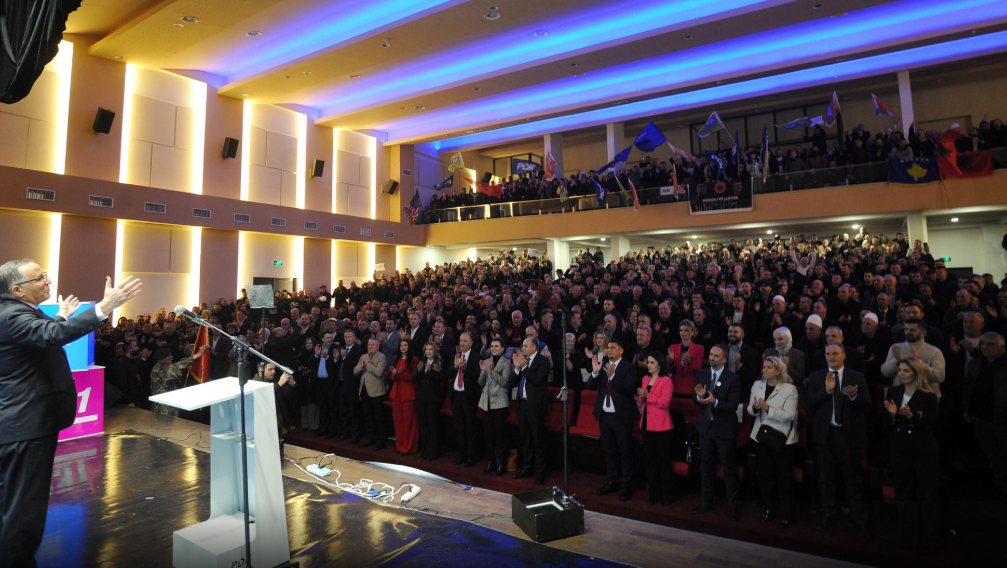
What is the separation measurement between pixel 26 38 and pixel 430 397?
4.79 m

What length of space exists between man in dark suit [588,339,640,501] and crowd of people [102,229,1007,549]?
0.05 feet

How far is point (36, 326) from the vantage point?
2547 mm

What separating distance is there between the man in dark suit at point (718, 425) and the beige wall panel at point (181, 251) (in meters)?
14.0

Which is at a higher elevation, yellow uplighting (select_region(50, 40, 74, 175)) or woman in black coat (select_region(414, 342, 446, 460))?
yellow uplighting (select_region(50, 40, 74, 175))

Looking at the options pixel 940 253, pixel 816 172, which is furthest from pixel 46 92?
pixel 940 253

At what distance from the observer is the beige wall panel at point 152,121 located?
12836 mm

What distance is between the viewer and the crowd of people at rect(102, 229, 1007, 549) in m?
3.94

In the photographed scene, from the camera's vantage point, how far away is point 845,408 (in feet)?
13.3

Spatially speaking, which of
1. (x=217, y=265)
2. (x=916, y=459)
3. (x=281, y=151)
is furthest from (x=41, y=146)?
(x=916, y=459)

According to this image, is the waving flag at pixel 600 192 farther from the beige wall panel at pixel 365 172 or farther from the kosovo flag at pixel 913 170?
the beige wall panel at pixel 365 172

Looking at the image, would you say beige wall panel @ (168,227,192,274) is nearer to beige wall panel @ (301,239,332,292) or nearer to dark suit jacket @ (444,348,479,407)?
beige wall panel @ (301,239,332,292)

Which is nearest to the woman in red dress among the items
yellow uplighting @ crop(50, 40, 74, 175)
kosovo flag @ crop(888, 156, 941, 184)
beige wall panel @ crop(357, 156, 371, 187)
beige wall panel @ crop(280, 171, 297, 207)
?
yellow uplighting @ crop(50, 40, 74, 175)

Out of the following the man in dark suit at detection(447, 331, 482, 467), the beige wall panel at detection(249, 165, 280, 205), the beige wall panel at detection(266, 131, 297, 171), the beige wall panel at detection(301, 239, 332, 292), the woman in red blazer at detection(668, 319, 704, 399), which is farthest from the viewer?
the beige wall panel at detection(301, 239, 332, 292)

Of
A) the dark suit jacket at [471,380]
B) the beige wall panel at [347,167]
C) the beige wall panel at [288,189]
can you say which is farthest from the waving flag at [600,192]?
the dark suit jacket at [471,380]
